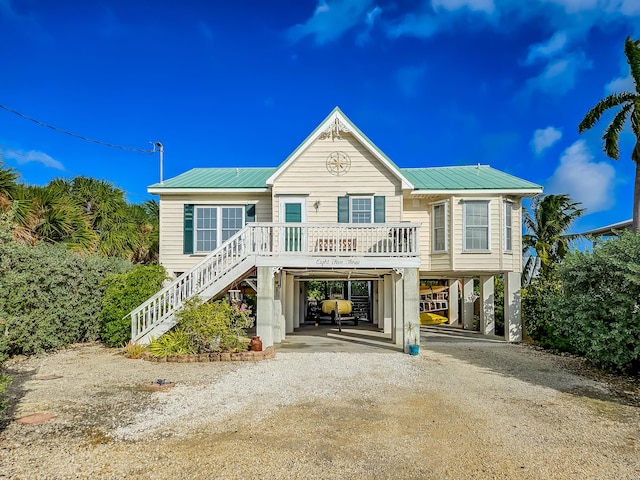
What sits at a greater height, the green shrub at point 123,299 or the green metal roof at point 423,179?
the green metal roof at point 423,179

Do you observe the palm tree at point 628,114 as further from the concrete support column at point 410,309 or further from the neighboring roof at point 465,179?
the concrete support column at point 410,309

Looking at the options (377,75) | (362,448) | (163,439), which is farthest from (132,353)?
(377,75)

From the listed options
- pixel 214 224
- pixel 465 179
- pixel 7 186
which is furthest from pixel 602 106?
pixel 7 186

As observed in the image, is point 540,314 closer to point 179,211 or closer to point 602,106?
point 602,106

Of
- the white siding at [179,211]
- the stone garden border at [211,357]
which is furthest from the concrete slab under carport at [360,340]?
the white siding at [179,211]

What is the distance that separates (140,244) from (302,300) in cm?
913

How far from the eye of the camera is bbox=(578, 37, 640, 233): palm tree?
49.3 feet

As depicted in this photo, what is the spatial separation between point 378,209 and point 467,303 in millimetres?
8539

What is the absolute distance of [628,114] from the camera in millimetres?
15320

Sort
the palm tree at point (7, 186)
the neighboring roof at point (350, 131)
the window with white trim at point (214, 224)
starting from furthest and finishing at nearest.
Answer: the window with white trim at point (214, 224)
the neighboring roof at point (350, 131)
the palm tree at point (7, 186)

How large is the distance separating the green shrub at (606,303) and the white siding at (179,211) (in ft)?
32.9

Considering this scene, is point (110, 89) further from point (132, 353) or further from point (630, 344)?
point (630, 344)

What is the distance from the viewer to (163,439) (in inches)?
211

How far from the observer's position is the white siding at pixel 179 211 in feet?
50.1
